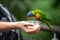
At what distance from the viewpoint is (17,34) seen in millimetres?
1476

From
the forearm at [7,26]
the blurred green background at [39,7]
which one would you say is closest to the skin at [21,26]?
the forearm at [7,26]

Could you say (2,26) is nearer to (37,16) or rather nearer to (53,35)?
(37,16)

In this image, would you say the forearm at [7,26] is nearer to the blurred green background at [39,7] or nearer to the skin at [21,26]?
the skin at [21,26]

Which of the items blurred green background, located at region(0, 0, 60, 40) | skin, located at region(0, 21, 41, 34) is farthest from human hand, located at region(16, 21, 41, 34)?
blurred green background, located at region(0, 0, 60, 40)

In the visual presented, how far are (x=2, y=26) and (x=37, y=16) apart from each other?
888mm

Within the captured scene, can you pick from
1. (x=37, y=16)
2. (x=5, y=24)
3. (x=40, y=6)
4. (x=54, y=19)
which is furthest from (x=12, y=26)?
(x=40, y=6)

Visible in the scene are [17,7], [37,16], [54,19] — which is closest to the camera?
[37,16]

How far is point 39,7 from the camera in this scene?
2.38m

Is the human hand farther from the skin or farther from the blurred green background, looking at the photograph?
the blurred green background

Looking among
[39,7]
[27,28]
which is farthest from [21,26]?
[39,7]

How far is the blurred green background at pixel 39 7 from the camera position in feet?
7.34

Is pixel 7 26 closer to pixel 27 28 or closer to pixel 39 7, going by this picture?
pixel 27 28

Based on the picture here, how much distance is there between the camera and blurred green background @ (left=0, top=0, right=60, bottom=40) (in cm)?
224

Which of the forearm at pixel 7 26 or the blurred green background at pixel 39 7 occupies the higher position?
the blurred green background at pixel 39 7
